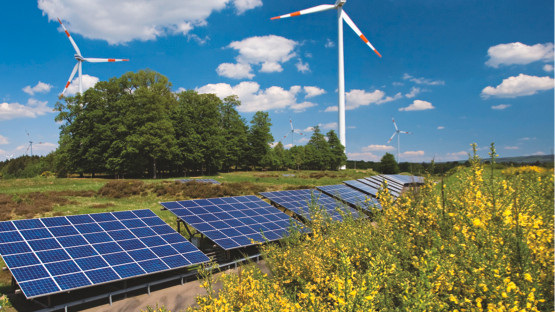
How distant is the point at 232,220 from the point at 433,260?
50.0 ft

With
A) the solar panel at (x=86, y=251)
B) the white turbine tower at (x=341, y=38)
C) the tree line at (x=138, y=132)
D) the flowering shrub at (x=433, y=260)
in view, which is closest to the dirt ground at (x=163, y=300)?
the solar panel at (x=86, y=251)

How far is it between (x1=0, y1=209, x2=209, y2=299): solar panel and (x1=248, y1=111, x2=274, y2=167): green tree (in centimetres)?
6513

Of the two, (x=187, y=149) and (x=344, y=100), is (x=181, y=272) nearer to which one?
(x=187, y=149)

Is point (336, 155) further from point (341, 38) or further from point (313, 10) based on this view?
point (313, 10)

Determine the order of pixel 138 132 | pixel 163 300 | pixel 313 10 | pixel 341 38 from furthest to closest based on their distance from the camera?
pixel 341 38 < pixel 313 10 < pixel 138 132 < pixel 163 300

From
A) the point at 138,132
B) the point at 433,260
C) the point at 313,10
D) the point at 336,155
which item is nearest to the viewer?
the point at 433,260

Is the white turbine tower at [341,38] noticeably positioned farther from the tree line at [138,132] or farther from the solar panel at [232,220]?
the solar panel at [232,220]

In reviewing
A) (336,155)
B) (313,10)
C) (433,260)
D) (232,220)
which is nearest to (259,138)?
(336,155)

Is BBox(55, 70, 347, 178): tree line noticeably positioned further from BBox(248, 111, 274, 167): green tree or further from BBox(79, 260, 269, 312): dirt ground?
BBox(79, 260, 269, 312): dirt ground

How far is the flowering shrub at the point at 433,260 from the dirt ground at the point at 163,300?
4.49 meters

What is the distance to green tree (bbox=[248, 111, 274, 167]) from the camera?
271 feet

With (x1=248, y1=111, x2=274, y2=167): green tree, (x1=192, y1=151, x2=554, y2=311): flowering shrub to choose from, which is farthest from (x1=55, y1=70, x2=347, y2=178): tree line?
(x1=192, y1=151, x2=554, y2=311): flowering shrub

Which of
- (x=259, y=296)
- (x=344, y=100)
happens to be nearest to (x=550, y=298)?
(x=259, y=296)

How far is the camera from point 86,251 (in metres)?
13.8
